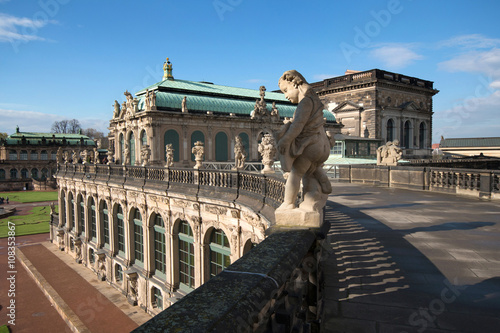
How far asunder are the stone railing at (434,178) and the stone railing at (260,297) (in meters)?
12.8

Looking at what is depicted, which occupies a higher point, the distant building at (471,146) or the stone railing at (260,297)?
the distant building at (471,146)

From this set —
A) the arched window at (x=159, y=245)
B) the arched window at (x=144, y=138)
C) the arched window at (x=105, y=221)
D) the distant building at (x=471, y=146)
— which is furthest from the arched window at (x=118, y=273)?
the distant building at (x=471, y=146)

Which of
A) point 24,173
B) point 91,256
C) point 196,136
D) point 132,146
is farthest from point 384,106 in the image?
point 24,173

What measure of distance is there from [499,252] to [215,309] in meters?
6.46

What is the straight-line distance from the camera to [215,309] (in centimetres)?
218

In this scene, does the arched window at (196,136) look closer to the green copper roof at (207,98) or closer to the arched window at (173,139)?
the arched window at (173,139)

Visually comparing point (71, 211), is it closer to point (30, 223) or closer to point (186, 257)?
point (30, 223)

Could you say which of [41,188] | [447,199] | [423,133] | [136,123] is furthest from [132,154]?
[41,188]

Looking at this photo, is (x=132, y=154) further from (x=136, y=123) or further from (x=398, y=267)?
(x=398, y=267)

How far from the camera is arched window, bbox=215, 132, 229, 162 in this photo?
3005 cm

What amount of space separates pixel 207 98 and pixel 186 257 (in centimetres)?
1672

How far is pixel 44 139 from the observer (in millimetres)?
80125

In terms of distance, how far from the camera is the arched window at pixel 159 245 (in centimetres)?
1931

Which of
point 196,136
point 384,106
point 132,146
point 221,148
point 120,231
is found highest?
point 384,106
